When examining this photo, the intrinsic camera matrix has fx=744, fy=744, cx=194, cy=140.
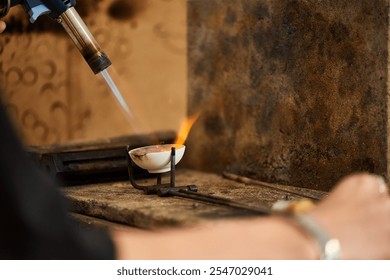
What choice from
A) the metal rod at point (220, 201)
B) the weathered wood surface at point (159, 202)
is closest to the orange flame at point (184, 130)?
the weathered wood surface at point (159, 202)

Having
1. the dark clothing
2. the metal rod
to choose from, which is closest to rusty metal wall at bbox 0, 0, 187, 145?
the metal rod

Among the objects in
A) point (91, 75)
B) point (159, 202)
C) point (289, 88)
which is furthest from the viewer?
point (91, 75)

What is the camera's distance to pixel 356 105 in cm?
209

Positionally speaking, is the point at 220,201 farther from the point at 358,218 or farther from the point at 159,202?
the point at 358,218

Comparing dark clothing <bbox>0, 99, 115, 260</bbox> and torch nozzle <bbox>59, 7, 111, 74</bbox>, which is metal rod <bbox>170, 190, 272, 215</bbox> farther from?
dark clothing <bbox>0, 99, 115, 260</bbox>

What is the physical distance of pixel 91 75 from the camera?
10.9 feet

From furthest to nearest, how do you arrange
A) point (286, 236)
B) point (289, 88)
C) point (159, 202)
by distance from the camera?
point (289, 88)
point (159, 202)
point (286, 236)

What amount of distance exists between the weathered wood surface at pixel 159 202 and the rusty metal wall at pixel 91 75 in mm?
713

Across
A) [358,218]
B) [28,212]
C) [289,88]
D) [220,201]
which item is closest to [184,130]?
[289,88]

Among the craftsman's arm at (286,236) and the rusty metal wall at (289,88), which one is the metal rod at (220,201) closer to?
the craftsman's arm at (286,236)

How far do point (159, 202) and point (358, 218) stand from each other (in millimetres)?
751

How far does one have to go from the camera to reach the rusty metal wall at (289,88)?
205cm

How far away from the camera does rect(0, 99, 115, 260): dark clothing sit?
3.17 ft
